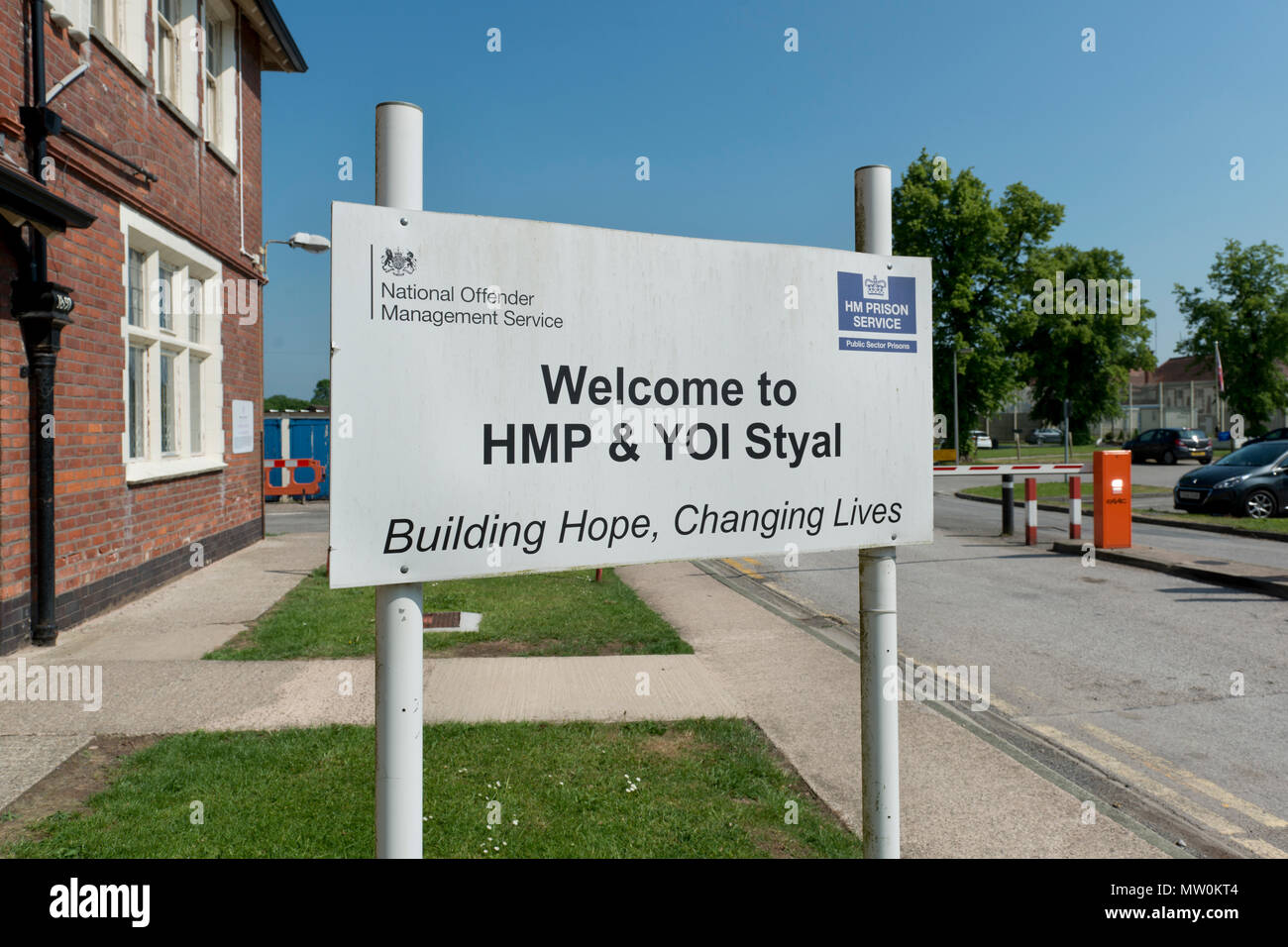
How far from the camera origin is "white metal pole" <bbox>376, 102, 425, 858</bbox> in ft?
7.41

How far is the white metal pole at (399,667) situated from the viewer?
226cm

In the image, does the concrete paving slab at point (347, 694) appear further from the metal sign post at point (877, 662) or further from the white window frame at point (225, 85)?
the white window frame at point (225, 85)

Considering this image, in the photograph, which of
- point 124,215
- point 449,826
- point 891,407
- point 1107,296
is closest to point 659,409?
point 891,407

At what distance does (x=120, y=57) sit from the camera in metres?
8.77

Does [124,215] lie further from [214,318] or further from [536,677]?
[536,677]

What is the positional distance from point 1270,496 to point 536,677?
17.4m

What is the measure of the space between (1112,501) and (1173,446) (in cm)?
3226

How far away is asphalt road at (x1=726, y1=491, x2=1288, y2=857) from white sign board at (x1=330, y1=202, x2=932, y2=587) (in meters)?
2.45

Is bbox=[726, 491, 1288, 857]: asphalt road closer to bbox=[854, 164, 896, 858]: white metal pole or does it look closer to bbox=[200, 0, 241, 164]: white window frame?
bbox=[854, 164, 896, 858]: white metal pole

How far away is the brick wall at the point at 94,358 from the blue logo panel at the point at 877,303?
6.34m

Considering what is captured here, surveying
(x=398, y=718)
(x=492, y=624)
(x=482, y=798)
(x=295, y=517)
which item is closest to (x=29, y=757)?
(x=482, y=798)

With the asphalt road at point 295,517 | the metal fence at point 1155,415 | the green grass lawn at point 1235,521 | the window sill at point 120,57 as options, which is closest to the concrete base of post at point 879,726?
the window sill at point 120,57

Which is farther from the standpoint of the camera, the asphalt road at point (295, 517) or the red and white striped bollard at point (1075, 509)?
the asphalt road at point (295, 517)

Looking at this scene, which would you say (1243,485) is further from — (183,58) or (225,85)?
(183,58)
